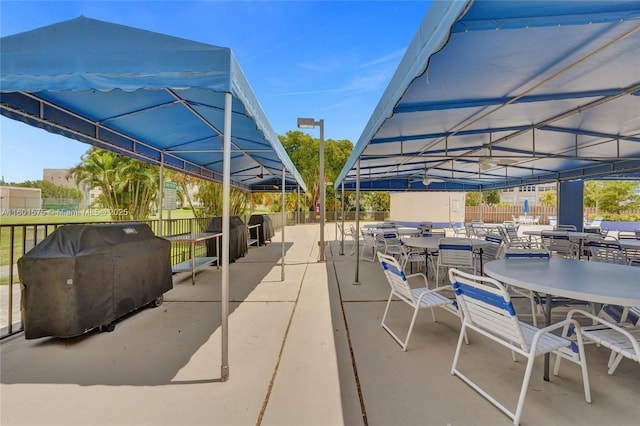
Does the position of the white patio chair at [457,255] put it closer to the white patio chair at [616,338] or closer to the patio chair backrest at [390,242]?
the patio chair backrest at [390,242]

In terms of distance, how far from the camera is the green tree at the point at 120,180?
11141mm

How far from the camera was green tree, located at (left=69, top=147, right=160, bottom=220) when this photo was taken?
11141 millimetres

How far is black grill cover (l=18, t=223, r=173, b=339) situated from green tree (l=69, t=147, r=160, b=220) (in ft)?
29.6

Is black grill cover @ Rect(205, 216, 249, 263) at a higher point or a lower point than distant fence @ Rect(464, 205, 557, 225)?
lower

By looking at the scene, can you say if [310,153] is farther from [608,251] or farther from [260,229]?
[608,251]

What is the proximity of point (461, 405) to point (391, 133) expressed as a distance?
352cm

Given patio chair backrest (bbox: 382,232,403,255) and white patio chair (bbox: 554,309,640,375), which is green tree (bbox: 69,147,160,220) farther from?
white patio chair (bbox: 554,309,640,375)

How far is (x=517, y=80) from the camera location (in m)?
2.88

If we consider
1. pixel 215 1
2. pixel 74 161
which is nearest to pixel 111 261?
pixel 215 1

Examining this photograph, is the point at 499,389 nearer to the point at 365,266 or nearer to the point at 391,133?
the point at 391,133

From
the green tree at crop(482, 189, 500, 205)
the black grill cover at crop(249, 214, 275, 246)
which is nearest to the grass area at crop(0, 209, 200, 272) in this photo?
the black grill cover at crop(249, 214, 275, 246)

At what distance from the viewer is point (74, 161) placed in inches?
503

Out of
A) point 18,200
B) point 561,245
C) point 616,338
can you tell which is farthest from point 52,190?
point 616,338

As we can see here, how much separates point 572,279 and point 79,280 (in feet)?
13.7
